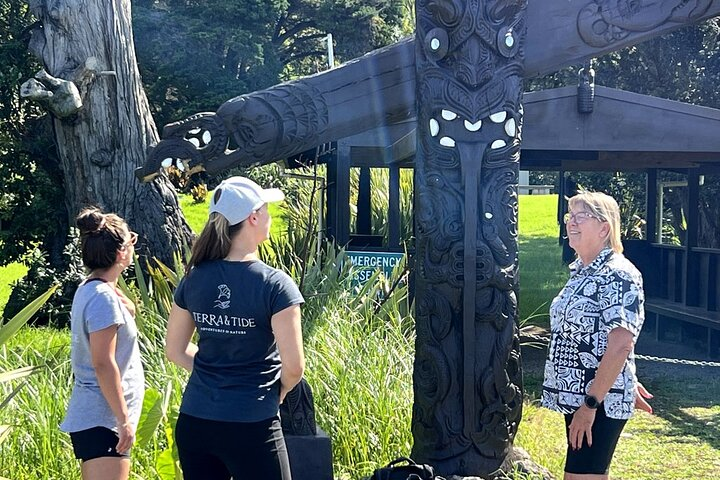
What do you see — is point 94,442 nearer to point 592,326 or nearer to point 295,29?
point 592,326

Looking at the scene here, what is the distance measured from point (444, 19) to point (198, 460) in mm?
2803

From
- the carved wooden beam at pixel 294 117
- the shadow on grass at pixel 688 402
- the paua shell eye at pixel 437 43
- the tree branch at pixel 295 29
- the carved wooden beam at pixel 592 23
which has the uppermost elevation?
the tree branch at pixel 295 29

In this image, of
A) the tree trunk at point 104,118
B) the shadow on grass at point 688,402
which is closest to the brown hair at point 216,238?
the shadow on grass at point 688,402

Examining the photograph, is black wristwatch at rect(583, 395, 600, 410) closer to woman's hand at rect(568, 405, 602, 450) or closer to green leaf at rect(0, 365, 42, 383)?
woman's hand at rect(568, 405, 602, 450)

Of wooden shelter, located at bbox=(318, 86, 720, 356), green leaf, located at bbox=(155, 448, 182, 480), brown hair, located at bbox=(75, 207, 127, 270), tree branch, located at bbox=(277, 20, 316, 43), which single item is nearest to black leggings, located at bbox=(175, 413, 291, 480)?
brown hair, located at bbox=(75, 207, 127, 270)

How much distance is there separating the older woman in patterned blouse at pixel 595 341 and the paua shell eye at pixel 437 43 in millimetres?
1364

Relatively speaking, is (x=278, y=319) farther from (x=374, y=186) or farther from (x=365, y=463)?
(x=374, y=186)

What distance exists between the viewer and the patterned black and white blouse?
376cm

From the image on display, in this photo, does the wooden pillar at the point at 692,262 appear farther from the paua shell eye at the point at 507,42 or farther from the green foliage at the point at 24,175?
the green foliage at the point at 24,175

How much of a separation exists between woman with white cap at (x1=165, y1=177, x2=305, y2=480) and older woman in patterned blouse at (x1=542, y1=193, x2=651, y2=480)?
1291mm

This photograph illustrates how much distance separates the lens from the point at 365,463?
216 inches

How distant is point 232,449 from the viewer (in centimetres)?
317

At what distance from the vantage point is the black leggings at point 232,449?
3.17m

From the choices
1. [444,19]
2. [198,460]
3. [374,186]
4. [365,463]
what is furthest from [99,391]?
[374,186]
